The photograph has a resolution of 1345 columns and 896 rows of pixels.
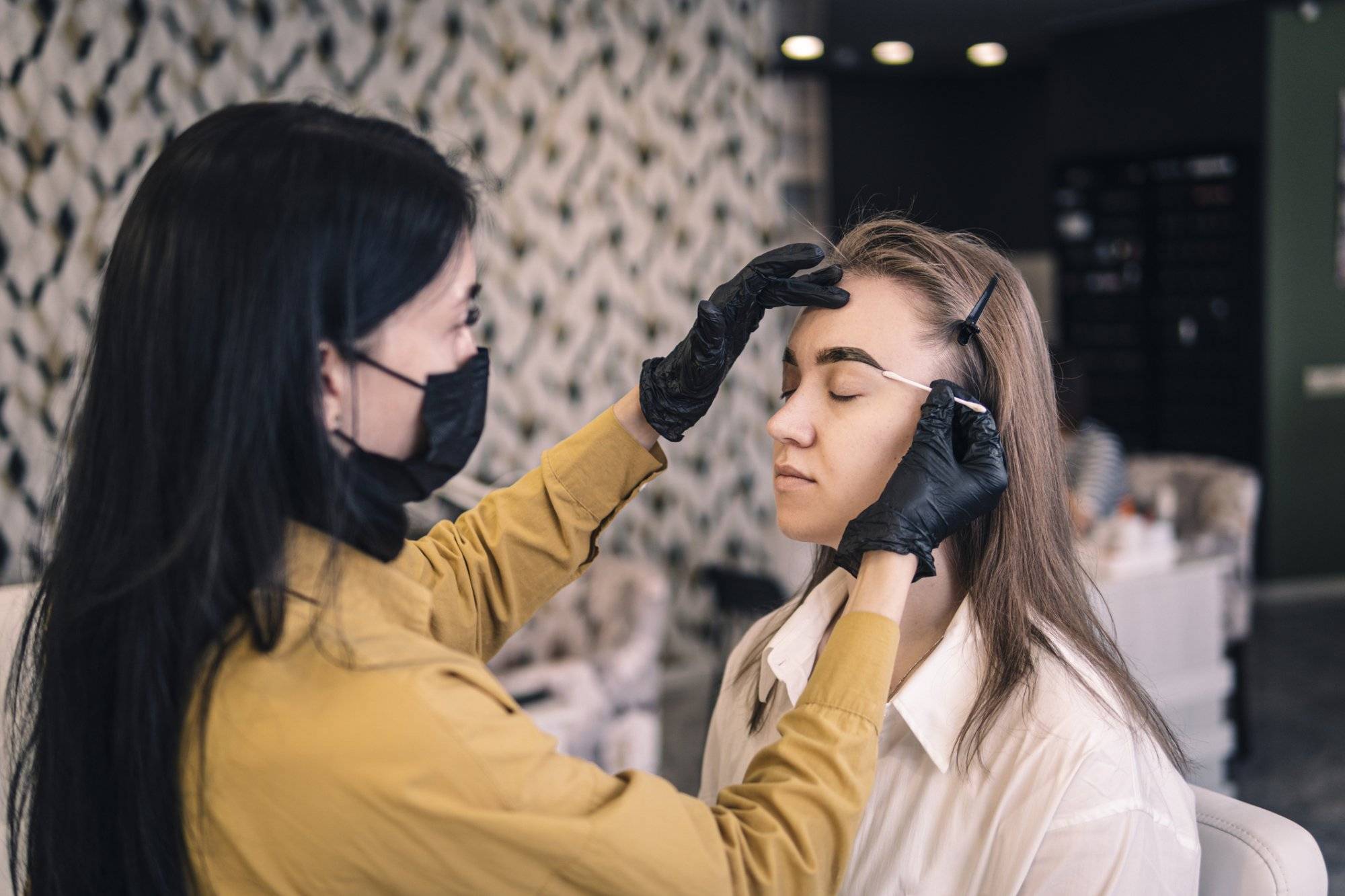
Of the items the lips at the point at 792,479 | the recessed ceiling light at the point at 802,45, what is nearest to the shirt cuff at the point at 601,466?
the lips at the point at 792,479

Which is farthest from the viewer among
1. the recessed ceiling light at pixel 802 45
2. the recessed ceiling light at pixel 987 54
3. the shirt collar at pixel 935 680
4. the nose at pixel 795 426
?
the recessed ceiling light at pixel 987 54

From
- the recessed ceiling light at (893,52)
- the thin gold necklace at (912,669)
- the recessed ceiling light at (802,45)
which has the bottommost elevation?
the thin gold necklace at (912,669)

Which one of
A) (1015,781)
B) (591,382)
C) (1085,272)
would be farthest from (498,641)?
(1085,272)

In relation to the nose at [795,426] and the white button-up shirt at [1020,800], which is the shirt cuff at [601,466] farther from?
the white button-up shirt at [1020,800]

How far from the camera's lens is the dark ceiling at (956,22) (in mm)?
5773

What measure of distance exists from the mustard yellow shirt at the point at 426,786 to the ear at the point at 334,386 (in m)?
0.10

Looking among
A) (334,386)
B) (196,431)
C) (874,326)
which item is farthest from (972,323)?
(196,431)

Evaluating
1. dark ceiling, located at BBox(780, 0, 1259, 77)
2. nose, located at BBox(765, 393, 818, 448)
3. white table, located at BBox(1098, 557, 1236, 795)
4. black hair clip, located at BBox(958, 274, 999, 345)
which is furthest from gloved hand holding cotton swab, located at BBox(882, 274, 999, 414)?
dark ceiling, located at BBox(780, 0, 1259, 77)

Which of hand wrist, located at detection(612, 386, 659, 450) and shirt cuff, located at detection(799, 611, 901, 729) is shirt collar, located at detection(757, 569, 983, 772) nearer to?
shirt cuff, located at detection(799, 611, 901, 729)

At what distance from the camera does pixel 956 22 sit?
6176 mm

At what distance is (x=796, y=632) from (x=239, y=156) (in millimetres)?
854

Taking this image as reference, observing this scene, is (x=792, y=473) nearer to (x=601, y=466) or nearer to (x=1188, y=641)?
(x=601, y=466)

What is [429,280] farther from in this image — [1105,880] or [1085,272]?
[1085,272]

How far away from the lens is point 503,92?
13.3ft
